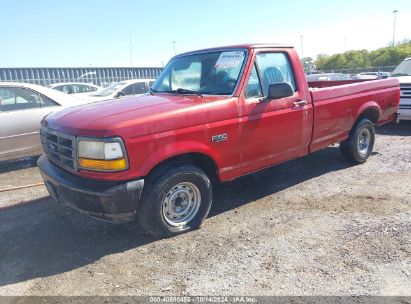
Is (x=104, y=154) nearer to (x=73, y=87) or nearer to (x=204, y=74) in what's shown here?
(x=204, y=74)

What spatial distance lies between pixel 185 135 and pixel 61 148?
4.18 feet

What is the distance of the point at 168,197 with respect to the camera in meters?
3.83

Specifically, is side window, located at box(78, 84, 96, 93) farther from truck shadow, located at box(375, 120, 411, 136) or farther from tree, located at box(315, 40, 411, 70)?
tree, located at box(315, 40, 411, 70)

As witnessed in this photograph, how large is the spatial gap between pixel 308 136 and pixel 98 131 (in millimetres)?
2960

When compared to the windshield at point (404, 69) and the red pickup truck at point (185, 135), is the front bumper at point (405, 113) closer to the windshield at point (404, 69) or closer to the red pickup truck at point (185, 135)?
the windshield at point (404, 69)

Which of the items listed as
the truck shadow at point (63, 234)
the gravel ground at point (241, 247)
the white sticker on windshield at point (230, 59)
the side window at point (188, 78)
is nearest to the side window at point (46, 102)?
the gravel ground at point (241, 247)

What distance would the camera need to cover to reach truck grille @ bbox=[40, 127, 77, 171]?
3.57 meters

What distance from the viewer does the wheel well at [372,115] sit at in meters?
6.29

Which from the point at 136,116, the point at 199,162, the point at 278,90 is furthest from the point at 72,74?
the point at 136,116

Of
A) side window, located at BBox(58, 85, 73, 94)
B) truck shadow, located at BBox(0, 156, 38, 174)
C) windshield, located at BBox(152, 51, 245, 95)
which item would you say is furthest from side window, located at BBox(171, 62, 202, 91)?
side window, located at BBox(58, 85, 73, 94)

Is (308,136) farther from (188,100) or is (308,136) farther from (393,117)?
(393,117)

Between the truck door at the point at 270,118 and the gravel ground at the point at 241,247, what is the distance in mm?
647

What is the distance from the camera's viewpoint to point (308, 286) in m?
2.98

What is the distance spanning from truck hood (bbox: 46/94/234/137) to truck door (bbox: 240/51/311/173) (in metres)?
0.40
